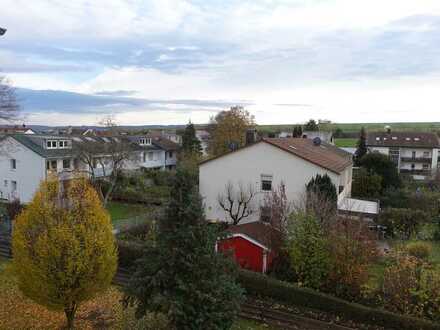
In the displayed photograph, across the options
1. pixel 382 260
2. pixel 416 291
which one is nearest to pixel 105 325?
pixel 416 291

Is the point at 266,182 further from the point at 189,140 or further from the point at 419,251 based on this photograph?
the point at 189,140

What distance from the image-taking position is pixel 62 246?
1245cm

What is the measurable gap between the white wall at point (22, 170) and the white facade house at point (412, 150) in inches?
2062

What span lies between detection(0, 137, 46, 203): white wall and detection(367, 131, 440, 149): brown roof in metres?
55.3

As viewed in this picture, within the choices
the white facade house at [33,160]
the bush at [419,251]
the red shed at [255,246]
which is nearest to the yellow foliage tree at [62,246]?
the red shed at [255,246]

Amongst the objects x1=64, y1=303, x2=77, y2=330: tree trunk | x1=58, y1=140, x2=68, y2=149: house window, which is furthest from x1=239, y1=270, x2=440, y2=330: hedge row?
x1=58, y1=140, x2=68, y2=149: house window

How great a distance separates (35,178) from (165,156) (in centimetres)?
2348

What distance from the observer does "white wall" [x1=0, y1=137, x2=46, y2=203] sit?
38.6 metres

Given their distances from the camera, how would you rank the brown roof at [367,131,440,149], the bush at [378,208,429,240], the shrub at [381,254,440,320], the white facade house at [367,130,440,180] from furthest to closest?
the brown roof at [367,131,440,149] → the white facade house at [367,130,440,180] → the bush at [378,208,429,240] → the shrub at [381,254,440,320]

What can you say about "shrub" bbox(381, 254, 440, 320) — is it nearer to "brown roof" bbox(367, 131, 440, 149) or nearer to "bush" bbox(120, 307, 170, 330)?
"bush" bbox(120, 307, 170, 330)

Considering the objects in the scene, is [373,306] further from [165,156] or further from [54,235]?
[165,156]

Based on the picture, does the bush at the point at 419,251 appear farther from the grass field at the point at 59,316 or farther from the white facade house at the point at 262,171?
the grass field at the point at 59,316

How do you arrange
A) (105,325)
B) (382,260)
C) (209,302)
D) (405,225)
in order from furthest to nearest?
(405,225)
(382,260)
(105,325)
(209,302)

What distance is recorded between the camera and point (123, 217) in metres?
34.5
